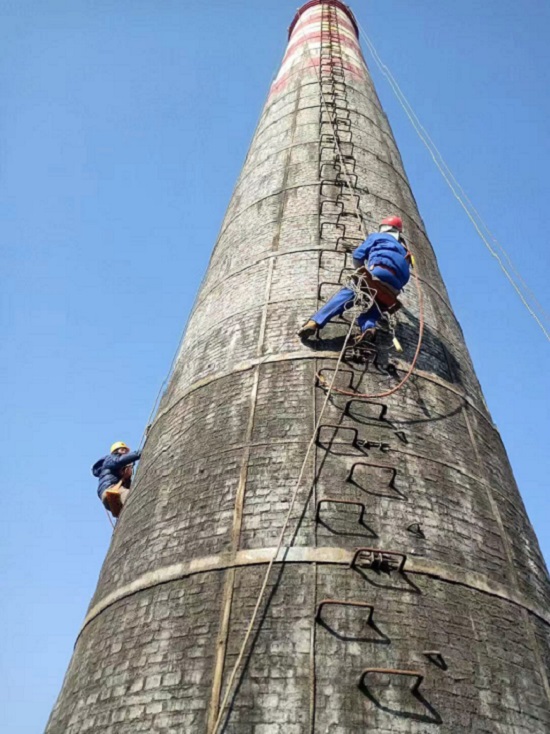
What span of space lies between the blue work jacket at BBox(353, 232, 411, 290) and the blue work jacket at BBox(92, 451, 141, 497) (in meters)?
4.32

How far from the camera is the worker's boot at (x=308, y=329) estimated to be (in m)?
7.30

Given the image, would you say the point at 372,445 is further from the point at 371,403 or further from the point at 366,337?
the point at 366,337

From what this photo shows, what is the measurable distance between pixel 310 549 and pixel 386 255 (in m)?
3.88

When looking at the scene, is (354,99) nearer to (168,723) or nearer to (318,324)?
(318,324)

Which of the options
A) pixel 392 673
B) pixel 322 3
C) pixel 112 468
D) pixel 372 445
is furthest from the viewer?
pixel 322 3

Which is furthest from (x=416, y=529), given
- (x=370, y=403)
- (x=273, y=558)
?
(x=370, y=403)

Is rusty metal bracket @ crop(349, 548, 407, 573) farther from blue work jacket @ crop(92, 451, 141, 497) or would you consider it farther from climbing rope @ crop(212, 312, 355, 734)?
blue work jacket @ crop(92, 451, 141, 497)

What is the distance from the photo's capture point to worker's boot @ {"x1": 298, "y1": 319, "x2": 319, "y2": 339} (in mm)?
7301

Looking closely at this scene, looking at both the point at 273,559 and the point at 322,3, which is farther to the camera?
the point at 322,3

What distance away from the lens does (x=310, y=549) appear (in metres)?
5.23

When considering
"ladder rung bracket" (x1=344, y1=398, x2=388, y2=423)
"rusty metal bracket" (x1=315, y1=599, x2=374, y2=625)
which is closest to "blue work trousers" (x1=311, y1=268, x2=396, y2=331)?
"ladder rung bracket" (x1=344, y1=398, x2=388, y2=423)

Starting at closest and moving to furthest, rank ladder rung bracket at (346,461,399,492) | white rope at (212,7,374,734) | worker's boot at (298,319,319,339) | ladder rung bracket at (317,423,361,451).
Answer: white rope at (212,7,374,734) → ladder rung bracket at (346,461,399,492) → ladder rung bracket at (317,423,361,451) → worker's boot at (298,319,319,339)

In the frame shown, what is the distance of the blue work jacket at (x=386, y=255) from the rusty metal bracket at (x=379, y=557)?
3537mm

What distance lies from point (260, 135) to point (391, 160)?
10.3ft
